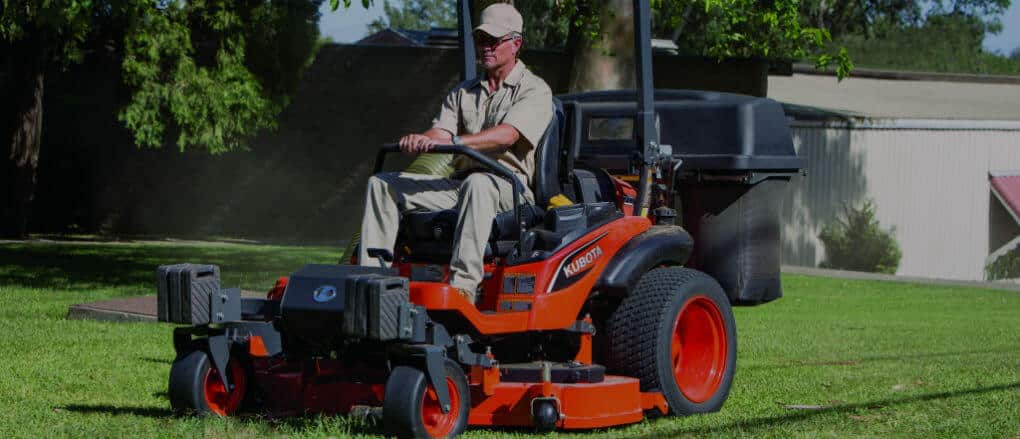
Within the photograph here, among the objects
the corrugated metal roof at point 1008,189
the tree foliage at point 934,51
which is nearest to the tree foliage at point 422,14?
the tree foliage at point 934,51

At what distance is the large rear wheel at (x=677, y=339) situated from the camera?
7.39 m

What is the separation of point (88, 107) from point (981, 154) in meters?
16.2

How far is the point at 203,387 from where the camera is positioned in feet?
23.0

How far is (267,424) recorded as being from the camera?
6.88 metres

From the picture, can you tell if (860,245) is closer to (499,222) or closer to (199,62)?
(199,62)

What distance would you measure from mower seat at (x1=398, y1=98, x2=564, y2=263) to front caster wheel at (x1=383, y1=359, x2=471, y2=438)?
81cm

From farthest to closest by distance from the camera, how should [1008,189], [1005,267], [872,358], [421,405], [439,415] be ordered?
[1005,267], [1008,189], [872,358], [439,415], [421,405]

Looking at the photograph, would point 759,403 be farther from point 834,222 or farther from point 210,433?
point 834,222

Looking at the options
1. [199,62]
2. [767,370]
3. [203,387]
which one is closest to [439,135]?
[203,387]

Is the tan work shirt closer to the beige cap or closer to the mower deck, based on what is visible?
the beige cap

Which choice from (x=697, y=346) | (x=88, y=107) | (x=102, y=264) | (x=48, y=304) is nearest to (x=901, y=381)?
(x=697, y=346)

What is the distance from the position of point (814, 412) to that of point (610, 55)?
11.5 meters

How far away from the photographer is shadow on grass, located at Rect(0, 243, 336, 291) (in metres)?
17.3

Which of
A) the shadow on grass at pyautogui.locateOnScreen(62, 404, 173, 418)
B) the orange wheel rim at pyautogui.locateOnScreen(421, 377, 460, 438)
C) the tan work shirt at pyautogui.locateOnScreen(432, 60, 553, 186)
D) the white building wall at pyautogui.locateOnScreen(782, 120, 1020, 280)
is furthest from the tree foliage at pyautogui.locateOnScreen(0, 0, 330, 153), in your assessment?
the orange wheel rim at pyautogui.locateOnScreen(421, 377, 460, 438)
